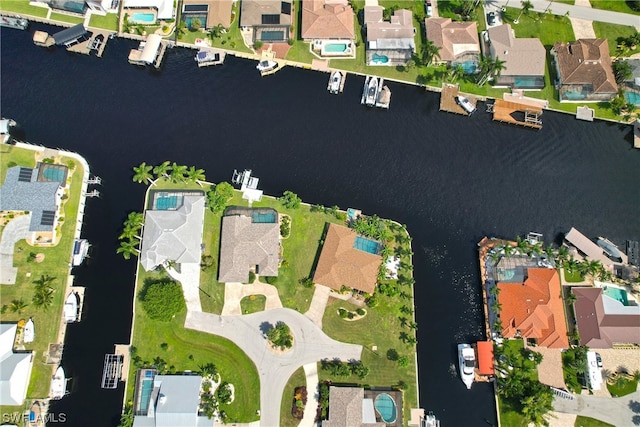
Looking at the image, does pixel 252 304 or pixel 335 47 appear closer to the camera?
pixel 252 304

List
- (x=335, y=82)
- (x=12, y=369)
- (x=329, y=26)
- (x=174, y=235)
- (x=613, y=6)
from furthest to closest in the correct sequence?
1. (x=613, y=6)
2. (x=329, y=26)
3. (x=335, y=82)
4. (x=174, y=235)
5. (x=12, y=369)

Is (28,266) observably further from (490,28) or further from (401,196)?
(490,28)

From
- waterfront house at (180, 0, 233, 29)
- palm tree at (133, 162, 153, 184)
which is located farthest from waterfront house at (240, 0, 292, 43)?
palm tree at (133, 162, 153, 184)

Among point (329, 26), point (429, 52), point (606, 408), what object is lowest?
point (606, 408)

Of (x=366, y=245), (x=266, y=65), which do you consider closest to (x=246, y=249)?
(x=366, y=245)

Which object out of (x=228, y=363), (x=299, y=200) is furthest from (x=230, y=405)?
(x=299, y=200)

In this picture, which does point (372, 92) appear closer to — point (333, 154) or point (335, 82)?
point (335, 82)

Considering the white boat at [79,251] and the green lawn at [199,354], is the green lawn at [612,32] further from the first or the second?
the white boat at [79,251]
